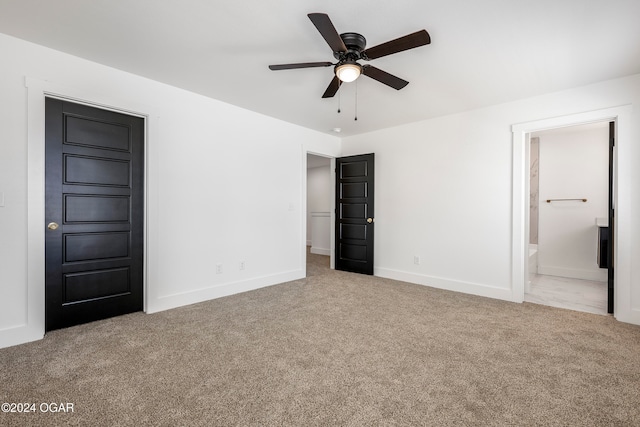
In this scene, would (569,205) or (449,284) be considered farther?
(569,205)

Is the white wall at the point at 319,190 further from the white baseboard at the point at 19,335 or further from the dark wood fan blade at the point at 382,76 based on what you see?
the white baseboard at the point at 19,335

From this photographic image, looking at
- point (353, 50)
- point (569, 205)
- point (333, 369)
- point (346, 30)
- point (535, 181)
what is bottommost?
point (333, 369)

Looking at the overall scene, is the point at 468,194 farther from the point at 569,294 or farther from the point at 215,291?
the point at 215,291

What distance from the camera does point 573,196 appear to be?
16.5 ft

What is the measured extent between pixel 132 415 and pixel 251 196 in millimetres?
2864

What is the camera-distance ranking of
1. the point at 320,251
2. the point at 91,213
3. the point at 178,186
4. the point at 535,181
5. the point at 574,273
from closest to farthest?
the point at 91,213 < the point at 178,186 < the point at 574,273 < the point at 535,181 < the point at 320,251

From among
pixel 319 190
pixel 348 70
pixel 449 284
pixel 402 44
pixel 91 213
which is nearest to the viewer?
pixel 402 44

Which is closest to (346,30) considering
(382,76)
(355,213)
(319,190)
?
(382,76)

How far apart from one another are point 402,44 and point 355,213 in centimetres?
340

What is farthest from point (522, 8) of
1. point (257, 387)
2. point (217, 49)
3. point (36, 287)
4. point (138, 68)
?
point (36, 287)

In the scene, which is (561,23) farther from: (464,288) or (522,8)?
(464,288)

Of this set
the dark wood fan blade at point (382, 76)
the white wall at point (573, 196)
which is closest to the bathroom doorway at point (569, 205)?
the white wall at point (573, 196)

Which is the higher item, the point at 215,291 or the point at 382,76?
the point at 382,76

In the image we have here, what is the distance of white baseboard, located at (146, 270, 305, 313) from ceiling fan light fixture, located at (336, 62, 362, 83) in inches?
112
